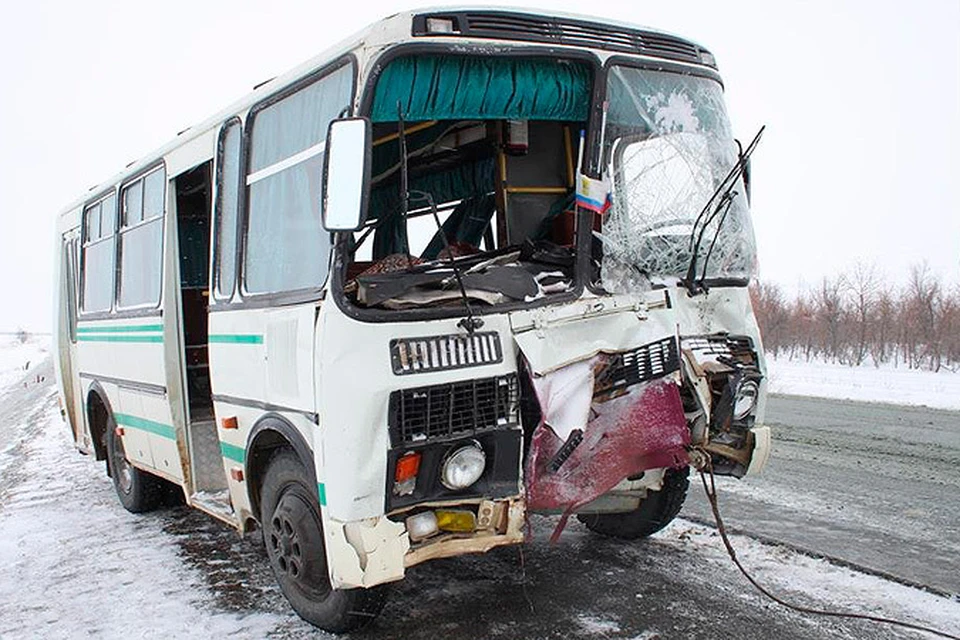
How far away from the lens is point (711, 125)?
4859 mm

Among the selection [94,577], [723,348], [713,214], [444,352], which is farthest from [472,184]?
[94,577]

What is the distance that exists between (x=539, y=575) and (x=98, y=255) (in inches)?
211

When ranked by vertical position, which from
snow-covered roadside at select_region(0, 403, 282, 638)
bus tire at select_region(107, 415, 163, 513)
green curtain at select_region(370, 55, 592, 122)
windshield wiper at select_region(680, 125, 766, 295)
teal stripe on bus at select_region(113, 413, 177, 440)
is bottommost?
snow-covered roadside at select_region(0, 403, 282, 638)

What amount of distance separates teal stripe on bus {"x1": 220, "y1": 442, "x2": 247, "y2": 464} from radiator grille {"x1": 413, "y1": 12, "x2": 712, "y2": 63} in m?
2.66

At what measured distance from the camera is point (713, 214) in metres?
4.71

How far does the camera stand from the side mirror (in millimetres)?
3641

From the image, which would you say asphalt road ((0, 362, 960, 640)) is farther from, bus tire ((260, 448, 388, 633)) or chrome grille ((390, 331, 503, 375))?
chrome grille ((390, 331, 503, 375))

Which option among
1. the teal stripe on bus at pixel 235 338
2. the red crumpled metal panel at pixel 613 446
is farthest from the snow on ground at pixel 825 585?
the teal stripe on bus at pixel 235 338

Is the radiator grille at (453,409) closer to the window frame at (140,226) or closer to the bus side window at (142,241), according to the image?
the window frame at (140,226)

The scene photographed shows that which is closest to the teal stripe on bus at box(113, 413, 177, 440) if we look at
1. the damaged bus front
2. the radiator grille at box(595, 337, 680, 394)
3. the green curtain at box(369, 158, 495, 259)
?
the green curtain at box(369, 158, 495, 259)

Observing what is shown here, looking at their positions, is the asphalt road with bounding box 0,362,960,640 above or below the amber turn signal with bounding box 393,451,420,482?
below

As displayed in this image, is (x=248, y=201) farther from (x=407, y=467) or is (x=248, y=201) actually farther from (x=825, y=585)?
(x=825, y=585)

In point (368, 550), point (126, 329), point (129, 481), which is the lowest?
point (129, 481)

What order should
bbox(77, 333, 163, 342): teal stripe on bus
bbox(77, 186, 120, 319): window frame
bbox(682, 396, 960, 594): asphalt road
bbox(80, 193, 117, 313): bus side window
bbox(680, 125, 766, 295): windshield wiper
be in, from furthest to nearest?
1. bbox(80, 193, 117, 313): bus side window
2. bbox(77, 186, 120, 319): window frame
3. bbox(77, 333, 163, 342): teal stripe on bus
4. bbox(682, 396, 960, 594): asphalt road
5. bbox(680, 125, 766, 295): windshield wiper
